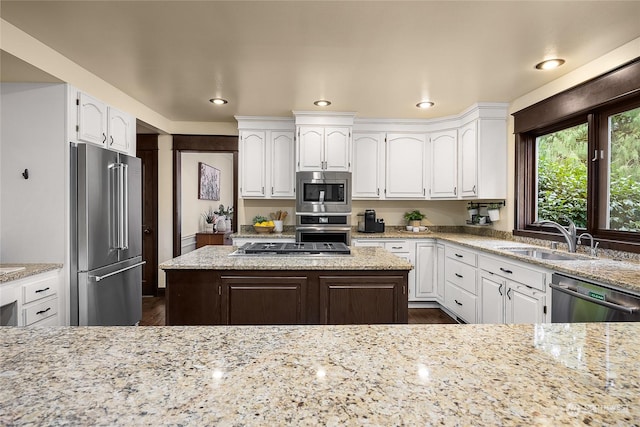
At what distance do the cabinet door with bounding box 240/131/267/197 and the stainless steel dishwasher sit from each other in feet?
10.5

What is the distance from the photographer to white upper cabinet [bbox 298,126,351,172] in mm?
4324

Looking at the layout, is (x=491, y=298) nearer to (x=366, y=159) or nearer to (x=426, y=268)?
(x=426, y=268)

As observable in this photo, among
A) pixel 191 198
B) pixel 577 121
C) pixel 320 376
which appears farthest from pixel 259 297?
pixel 191 198

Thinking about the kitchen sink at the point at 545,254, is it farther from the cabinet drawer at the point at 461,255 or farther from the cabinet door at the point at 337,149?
the cabinet door at the point at 337,149

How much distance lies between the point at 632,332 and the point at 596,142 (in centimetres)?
245

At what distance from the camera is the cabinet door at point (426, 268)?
4352 millimetres

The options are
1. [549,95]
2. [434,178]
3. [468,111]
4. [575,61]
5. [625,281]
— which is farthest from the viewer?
[434,178]

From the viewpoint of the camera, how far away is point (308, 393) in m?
0.63

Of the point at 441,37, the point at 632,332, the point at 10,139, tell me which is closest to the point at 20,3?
the point at 10,139

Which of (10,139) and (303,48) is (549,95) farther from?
(10,139)

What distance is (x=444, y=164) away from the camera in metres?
4.49

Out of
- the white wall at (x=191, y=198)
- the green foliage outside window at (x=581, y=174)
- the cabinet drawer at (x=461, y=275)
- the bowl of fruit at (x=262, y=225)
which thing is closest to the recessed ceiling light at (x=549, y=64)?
the green foliage outside window at (x=581, y=174)

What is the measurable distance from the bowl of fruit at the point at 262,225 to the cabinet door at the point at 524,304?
2706 millimetres

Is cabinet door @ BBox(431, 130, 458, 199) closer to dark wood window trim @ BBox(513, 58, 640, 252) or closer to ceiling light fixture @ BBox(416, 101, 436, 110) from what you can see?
ceiling light fixture @ BBox(416, 101, 436, 110)
